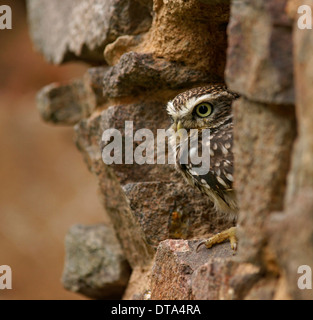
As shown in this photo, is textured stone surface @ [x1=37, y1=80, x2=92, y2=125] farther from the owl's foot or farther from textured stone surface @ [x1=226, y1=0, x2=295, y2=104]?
textured stone surface @ [x1=226, y1=0, x2=295, y2=104]

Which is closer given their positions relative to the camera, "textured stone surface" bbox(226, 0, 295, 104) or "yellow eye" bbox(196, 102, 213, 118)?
"textured stone surface" bbox(226, 0, 295, 104)
